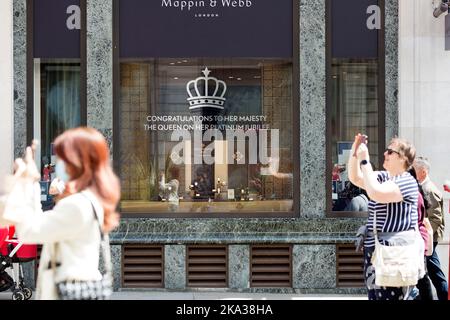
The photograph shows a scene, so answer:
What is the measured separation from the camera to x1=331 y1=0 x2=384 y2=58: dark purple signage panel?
10.3 m

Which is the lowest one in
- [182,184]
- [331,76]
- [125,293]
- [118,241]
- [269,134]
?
[125,293]

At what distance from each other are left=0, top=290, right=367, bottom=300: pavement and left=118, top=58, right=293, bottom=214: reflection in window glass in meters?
1.05

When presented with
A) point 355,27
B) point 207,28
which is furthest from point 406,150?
point 207,28

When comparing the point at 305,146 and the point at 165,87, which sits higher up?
the point at 165,87

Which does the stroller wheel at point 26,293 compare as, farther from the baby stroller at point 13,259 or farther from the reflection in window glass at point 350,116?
the reflection in window glass at point 350,116

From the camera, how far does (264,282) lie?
1013 cm

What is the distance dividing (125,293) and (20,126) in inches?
97.9

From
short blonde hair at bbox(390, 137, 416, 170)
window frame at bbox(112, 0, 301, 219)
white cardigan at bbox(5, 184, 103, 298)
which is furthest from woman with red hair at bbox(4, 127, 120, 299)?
window frame at bbox(112, 0, 301, 219)

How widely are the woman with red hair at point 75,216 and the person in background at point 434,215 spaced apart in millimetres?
4904

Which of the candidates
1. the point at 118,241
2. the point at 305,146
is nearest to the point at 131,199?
the point at 118,241

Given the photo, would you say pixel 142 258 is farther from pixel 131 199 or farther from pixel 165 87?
pixel 165 87

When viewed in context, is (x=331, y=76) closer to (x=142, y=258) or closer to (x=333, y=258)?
(x=333, y=258)

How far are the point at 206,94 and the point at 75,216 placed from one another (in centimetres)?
618

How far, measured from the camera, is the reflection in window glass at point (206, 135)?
407 inches
